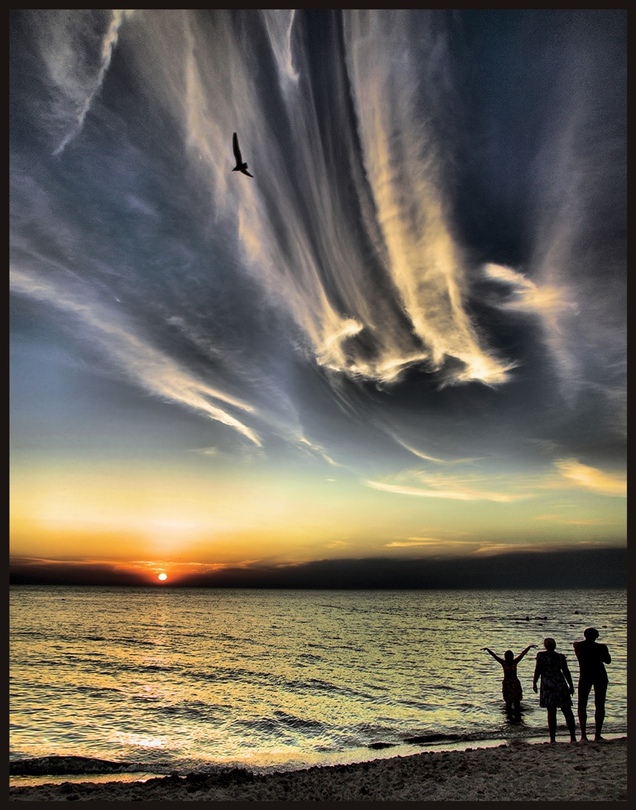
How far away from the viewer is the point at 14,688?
24000 millimetres

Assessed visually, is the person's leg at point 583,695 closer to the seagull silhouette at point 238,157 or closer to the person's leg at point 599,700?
the person's leg at point 599,700

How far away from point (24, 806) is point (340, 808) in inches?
229

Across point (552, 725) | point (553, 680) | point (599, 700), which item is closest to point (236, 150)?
point (553, 680)

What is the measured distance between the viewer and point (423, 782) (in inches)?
400

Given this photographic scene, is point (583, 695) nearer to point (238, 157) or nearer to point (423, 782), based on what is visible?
point (423, 782)

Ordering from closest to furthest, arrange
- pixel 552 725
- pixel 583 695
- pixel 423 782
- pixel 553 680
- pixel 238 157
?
1. pixel 423 782
2. pixel 583 695
3. pixel 553 680
4. pixel 552 725
5. pixel 238 157

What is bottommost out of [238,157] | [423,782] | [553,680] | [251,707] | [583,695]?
[251,707]

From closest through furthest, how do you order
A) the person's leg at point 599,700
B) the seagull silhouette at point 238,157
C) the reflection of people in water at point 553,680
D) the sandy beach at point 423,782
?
the sandy beach at point 423,782
the person's leg at point 599,700
the reflection of people in water at point 553,680
the seagull silhouette at point 238,157

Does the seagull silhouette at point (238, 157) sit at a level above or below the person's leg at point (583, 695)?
above

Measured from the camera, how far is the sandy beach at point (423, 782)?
927 centimetres

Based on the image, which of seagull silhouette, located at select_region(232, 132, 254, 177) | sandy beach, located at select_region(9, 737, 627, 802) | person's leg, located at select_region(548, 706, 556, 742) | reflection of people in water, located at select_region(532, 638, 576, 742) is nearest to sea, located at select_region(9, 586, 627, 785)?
sandy beach, located at select_region(9, 737, 627, 802)

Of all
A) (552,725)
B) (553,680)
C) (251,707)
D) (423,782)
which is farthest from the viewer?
(251,707)

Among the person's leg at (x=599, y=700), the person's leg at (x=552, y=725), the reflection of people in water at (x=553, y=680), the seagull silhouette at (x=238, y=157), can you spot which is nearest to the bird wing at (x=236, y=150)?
the seagull silhouette at (x=238, y=157)

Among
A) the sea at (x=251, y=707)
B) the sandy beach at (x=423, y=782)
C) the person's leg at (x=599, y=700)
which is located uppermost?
the person's leg at (x=599, y=700)
